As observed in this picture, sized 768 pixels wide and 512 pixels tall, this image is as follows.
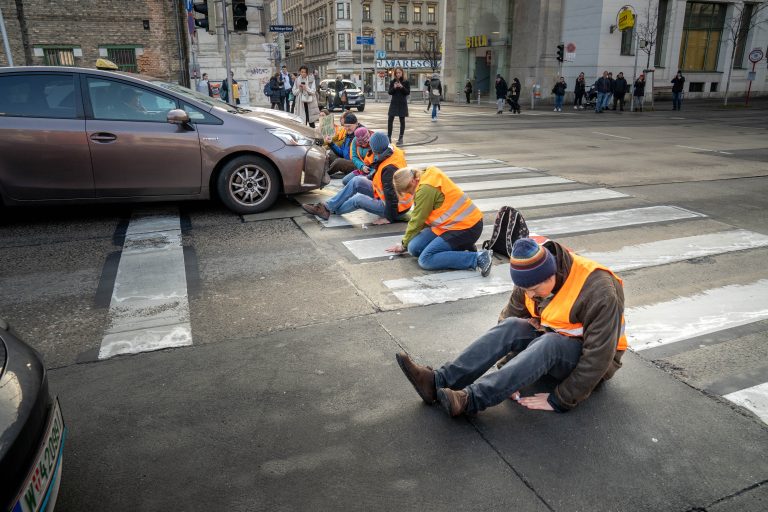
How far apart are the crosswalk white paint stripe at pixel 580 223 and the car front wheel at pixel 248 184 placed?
1.69 meters

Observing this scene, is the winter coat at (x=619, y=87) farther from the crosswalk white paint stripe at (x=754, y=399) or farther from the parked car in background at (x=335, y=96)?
the crosswalk white paint stripe at (x=754, y=399)

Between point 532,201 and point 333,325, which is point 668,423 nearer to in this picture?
point 333,325

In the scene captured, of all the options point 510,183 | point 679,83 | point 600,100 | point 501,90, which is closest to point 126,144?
point 510,183

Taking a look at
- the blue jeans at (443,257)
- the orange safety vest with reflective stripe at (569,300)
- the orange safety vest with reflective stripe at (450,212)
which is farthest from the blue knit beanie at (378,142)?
the orange safety vest with reflective stripe at (569,300)

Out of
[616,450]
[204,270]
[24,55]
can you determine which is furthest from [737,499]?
[24,55]

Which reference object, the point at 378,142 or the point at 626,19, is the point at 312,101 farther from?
the point at 626,19

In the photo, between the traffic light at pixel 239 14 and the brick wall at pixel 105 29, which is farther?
the brick wall at pixel 105 29

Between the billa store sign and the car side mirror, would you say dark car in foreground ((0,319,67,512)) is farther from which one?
the billa store sign

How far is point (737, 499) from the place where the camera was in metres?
2.52

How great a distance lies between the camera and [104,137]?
6.70 m

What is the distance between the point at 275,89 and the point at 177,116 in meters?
15.0

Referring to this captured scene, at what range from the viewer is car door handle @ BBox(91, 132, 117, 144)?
262 inches

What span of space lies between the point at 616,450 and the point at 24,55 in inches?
1183

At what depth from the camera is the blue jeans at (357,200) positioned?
7.18m
